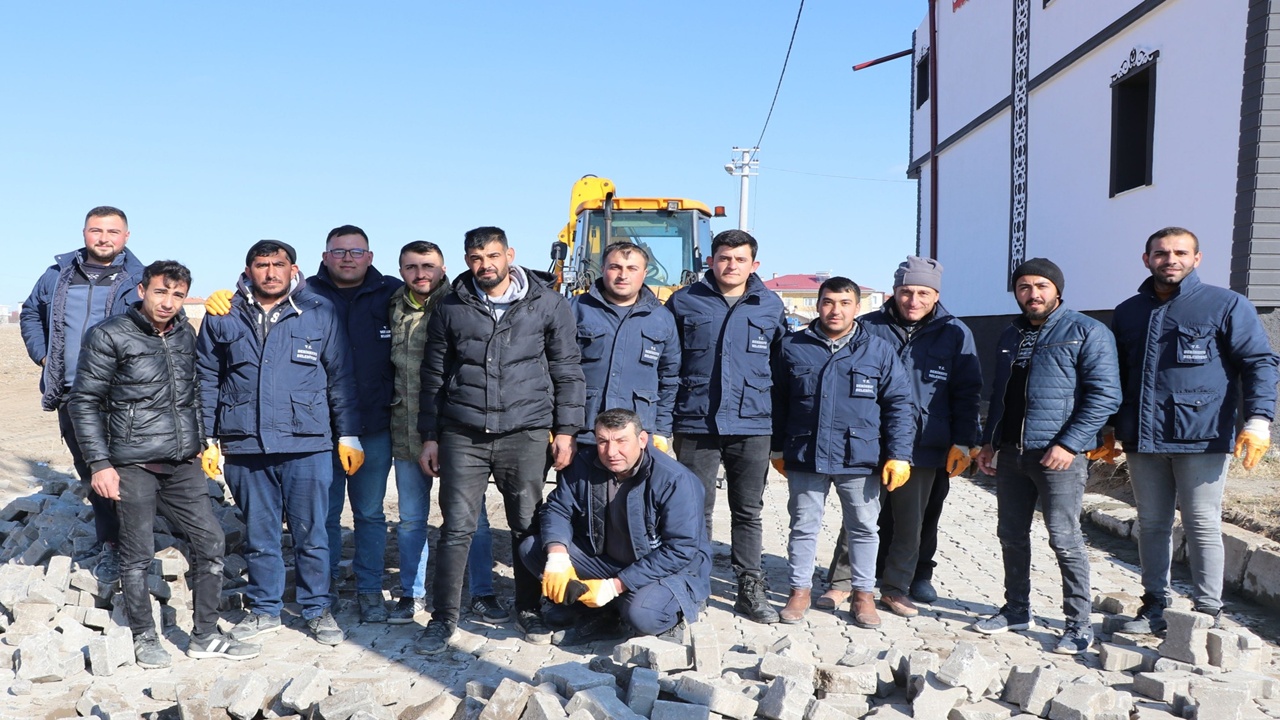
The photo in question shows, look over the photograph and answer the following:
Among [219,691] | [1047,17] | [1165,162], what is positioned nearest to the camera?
[219,691]

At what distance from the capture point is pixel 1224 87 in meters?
8.20

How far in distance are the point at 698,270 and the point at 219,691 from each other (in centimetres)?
917

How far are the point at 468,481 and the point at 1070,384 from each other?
9.60 feet

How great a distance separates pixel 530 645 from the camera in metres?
4.59

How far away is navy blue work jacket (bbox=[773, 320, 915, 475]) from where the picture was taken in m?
4.77

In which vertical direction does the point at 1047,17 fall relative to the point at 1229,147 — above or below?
above

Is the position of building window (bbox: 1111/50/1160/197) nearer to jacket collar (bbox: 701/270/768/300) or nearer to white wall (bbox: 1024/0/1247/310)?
white wall (bbox: 1024/0/1247/310)

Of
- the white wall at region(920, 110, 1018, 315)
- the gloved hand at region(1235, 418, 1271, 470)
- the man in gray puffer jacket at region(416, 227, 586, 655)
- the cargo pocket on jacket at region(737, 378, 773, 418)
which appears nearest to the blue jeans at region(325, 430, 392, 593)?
the man in gray puffer jacket at region(416, 227, 586, 655)

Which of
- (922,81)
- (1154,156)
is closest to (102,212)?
(1154,156)

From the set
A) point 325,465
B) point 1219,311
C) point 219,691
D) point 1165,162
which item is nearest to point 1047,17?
point 1165,162

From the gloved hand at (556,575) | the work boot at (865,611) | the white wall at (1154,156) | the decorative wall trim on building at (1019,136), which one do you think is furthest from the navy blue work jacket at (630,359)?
the decorative wall trim on building at (1019,136)

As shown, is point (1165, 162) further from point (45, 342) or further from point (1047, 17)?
point (45, 342)

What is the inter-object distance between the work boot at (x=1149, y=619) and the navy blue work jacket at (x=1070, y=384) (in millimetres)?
916

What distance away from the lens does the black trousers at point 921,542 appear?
5.34m
